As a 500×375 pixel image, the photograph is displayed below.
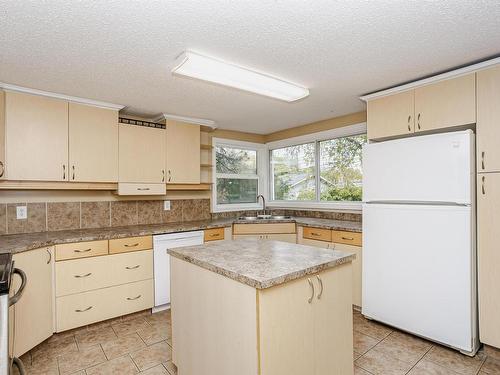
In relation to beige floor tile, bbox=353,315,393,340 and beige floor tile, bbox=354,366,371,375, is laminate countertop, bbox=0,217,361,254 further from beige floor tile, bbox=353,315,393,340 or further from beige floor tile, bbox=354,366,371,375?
beige floor tile, bbox=354,366,371,375

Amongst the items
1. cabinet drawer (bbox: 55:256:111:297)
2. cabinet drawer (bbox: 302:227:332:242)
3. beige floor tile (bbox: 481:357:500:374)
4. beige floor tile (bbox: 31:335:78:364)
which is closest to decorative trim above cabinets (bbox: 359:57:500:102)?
cabinet drawer (bbox: 302:227:332:242)

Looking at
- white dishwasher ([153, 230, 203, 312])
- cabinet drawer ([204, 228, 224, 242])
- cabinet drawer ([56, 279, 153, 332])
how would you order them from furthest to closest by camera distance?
cabinet drawer ([204, 228, 224, 242]) → white dishwasher ([153, 230, 203, 312]) → cabinet drawer ([56, 279, 153, 332])

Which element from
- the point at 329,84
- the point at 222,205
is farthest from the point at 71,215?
the point at 329,84

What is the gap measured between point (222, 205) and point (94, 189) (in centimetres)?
180

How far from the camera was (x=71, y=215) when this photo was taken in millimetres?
3021

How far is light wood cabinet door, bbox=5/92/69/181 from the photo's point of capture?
244cm

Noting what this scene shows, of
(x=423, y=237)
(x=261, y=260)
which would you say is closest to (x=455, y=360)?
(x=423, y=237)

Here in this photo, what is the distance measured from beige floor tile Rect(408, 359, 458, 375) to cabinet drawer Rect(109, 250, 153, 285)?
243 cm

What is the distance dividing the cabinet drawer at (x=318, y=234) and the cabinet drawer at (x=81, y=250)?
2179mm

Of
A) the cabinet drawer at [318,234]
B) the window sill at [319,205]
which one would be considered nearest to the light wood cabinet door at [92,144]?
the cabinet drawer at [318,234]

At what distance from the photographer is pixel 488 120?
2066 millimetres

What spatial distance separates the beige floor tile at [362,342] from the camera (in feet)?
7.45

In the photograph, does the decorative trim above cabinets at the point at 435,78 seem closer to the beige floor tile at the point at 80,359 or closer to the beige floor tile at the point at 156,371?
the beige floor tile at the point at 156,371

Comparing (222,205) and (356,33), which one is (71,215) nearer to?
(222,205)
